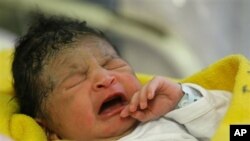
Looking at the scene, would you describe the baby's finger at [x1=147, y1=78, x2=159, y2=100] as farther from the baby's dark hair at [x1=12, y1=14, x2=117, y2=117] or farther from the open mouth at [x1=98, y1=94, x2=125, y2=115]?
the baby's dark hair at [x1=12, y1=14, x2=117, y2=117]

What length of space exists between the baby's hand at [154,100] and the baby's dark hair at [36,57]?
0.53 feet

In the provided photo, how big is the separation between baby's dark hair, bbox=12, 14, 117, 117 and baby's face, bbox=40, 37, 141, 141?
0.05 ft

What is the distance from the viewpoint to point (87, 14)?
67.9 inches

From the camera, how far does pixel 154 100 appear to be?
84 cm

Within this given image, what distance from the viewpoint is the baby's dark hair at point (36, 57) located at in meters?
0.88

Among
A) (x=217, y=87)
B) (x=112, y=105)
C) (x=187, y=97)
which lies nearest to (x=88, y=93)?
(x=112, y=105)

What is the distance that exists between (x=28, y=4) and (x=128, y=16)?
0.37 metres

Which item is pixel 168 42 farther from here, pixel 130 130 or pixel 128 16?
pixel 130 130

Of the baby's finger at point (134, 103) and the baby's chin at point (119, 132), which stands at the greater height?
the baby's finger at point (134, 103)

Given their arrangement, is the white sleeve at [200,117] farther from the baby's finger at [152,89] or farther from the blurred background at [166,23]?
the blurred background at [166,23]

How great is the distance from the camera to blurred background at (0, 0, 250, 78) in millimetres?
1658

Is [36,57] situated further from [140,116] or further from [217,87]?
[217,87]

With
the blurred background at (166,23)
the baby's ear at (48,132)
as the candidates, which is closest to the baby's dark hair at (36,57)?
the baby's ear at (48,132)

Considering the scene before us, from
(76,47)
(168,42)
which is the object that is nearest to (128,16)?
(168,42)
